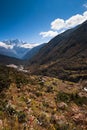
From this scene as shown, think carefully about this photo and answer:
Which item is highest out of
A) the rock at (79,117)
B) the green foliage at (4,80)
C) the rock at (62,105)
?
the green foliage at (4,80)

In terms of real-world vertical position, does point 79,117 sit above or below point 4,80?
below

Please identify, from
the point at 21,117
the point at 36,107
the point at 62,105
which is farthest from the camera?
the point at 62,105

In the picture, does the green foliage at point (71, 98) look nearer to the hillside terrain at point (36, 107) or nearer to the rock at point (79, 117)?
the hillside terrain at point (36, 107)

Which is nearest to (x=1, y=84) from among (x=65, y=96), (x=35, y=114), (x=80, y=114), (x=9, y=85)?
(x=9, y=85)

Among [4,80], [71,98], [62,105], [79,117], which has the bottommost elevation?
[79,117]

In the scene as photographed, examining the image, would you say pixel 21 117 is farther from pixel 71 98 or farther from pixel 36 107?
pixel 71 98

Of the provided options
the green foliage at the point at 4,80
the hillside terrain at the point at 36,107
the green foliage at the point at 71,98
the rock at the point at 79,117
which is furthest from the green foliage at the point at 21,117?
the green foliage at the point at 71,98

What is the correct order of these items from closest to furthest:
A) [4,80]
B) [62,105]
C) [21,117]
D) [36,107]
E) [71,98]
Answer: [21,117], [36,107], [62,105], [4,80], [71,98]

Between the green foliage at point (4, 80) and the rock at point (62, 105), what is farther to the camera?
the green foliage at point (4, 80)

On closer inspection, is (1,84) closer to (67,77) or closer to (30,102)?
(30,102)

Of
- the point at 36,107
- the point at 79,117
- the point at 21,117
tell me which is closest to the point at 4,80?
the point at 36,107
